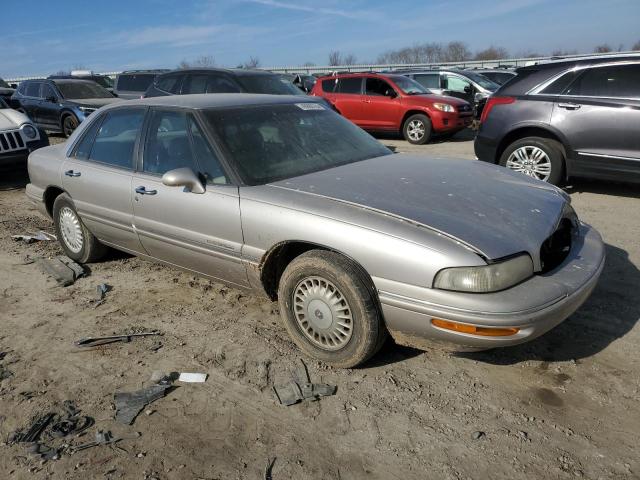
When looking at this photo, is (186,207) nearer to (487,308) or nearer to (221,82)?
(487,308)

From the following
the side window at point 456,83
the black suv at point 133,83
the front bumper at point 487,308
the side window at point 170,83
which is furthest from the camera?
the side window at point 456,83

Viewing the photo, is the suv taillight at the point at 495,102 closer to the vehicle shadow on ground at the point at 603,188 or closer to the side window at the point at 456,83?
the vehicle shadow on ground at the point at 603,188

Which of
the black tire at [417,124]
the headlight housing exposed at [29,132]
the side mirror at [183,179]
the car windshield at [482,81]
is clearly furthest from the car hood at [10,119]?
the car windshield at [482,81]

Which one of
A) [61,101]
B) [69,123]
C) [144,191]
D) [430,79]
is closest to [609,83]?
[144,191]

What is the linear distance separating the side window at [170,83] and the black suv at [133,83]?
3.93m

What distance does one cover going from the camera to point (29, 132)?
27.6ft

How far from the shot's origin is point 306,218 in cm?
288

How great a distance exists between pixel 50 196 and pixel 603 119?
596cm

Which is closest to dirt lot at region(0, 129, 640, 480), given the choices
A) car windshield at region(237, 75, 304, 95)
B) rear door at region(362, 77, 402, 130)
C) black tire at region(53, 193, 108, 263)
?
black tire at region(53, 193, 108, 263)

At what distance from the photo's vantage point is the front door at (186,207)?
3273mm

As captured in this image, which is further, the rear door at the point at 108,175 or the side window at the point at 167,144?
the rear door at the point at 108,175

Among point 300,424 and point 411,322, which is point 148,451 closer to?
point 300,424

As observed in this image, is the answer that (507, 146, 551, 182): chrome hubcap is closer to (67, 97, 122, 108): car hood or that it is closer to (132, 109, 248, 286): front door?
(132, 109, 248, 286): front door

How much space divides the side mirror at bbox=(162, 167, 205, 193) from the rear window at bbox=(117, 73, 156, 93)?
482 inches
